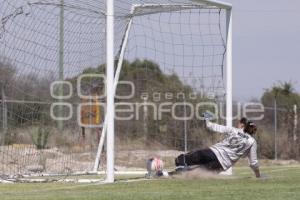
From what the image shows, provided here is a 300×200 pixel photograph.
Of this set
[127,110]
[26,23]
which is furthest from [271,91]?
[26,23]

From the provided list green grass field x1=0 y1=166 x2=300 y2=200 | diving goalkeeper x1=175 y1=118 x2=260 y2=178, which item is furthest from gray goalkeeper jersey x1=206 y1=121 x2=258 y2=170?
green grass field x1=0 y1=166 x2=300 y2=200

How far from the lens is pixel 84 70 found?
18609 millimetres

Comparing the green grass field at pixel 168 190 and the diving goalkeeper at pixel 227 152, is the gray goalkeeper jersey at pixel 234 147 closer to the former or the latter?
the diving goalkeeper at pixel 227 152

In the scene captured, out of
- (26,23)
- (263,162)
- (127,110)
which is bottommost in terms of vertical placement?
(263,162)

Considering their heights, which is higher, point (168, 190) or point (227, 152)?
point (227, 152)

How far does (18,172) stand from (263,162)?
11.8 metres

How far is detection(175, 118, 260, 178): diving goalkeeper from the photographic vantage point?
54.1 ft

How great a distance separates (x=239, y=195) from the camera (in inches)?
471

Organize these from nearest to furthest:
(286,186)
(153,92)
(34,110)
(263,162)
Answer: (286,186)
(34,110)
(153,92)
(263,162)

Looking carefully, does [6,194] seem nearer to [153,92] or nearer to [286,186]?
[286,186]

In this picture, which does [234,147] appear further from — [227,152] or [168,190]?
[168,190]

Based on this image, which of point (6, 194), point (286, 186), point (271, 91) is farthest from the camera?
point (271, 91)

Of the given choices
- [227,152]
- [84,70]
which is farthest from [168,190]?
[84,70]

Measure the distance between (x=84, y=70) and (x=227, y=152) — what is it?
12.9 ft
